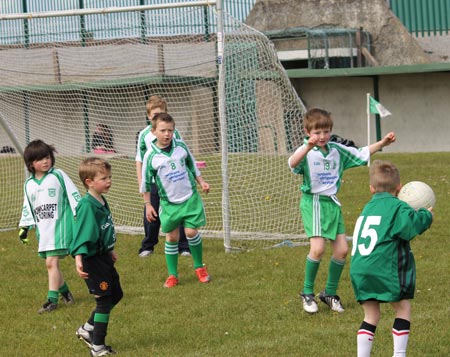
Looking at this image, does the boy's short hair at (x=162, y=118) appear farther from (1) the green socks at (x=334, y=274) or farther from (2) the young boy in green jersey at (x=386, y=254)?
(2) the young boy in green jersey at (x=386, y=254)

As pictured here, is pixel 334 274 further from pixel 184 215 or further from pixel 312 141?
pixel 184 215

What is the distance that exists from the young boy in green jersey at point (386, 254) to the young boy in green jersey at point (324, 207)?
1846 mm

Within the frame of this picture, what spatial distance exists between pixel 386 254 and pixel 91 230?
2082 millimetres

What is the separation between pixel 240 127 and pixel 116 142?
348 cm

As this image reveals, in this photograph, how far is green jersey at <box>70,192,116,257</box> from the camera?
6.80 m

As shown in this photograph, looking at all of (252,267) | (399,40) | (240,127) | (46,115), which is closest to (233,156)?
(240,127)

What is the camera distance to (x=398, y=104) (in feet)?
84.8

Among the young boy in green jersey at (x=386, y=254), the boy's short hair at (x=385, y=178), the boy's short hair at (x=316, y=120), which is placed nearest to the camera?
the young boy in green jersey at (x=386, y=254)

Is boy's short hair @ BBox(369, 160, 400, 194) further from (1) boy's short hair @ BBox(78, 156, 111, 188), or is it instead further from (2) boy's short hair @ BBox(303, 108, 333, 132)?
(1) boy's short hair @ BBox(78, 156, 111, 188)

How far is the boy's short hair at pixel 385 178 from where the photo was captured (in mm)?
6062

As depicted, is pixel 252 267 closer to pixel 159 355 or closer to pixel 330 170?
pixel 330 170

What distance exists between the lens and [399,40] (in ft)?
88.3

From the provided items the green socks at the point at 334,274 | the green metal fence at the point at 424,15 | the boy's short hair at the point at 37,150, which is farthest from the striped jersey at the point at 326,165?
the green metal fence at the point at 424,15

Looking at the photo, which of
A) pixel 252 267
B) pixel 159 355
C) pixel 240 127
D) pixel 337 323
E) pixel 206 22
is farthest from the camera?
pixel 206 22
